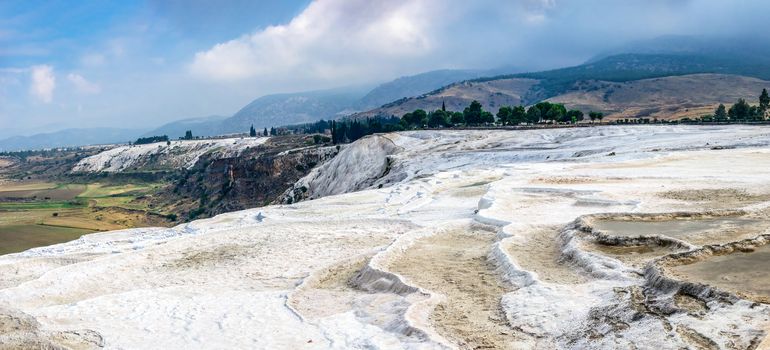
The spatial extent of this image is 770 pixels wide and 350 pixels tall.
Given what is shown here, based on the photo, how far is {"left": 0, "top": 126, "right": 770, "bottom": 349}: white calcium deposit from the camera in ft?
43.1

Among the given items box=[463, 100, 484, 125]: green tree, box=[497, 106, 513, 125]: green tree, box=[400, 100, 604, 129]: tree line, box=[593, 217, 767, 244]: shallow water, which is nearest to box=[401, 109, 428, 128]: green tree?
A: box=[400, 100, 604, 129]: tree line

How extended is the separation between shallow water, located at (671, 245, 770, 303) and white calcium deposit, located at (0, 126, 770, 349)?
0.92 m

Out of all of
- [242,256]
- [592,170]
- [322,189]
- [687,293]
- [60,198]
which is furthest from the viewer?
[60,198]

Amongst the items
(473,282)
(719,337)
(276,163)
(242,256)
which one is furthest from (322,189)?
(719,337)

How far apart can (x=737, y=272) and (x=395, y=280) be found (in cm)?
912

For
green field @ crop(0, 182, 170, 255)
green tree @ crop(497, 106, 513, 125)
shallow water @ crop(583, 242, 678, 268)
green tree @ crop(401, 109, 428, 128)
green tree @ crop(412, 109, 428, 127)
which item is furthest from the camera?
green tree @ crop(401, 109, 428, 128)

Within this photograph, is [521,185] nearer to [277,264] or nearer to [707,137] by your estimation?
[277,264]

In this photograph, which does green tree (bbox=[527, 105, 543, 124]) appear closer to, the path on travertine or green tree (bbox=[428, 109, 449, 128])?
green tree (bbox=[428, 109, 449, 128])

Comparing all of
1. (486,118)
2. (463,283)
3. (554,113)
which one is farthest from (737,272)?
(486,118)

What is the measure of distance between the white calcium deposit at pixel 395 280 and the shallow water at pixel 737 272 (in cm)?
92

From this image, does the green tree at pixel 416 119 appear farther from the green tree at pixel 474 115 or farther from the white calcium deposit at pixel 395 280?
the white calcium deposit at pixel 395 280

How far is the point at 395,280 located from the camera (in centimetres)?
1817

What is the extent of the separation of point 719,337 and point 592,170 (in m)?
39.0

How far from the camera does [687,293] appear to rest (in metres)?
13.4
